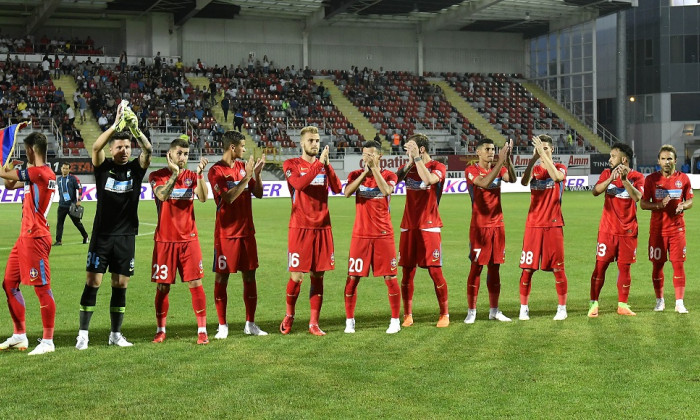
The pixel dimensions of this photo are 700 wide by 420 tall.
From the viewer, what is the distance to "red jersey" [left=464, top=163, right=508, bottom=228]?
34.3 feet

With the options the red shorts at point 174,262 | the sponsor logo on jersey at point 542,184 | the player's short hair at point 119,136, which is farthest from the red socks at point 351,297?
the player's short hair at point 119,136

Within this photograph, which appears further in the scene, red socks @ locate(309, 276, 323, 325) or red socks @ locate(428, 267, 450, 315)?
red socks @ locate(428, 267, 450, 315)

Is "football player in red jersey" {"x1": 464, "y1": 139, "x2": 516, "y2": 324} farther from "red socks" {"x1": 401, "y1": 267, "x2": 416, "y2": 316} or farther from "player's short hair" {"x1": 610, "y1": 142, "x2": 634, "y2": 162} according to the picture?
"player's short hair" {"x1": 610, "y1": 142, "x2": 634, "y2": 162}

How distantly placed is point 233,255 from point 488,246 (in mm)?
3017

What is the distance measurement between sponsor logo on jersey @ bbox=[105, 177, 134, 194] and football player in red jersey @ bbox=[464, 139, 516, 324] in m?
3.94

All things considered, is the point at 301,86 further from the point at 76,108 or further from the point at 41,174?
the point at 41,174

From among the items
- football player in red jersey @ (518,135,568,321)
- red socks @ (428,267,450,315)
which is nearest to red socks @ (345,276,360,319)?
red socks @ (428,267,450,315)

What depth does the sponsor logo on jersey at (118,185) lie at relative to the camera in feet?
28.8

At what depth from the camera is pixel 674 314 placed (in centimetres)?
1073

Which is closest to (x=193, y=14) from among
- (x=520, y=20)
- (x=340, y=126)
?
(x=340, y=126)

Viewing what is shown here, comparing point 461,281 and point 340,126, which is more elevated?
point 340,126

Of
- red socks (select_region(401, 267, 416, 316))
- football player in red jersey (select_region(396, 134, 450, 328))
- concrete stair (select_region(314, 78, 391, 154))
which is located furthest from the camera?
concrete stair (select_region(314, 78, 391, 154))

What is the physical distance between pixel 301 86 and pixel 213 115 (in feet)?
24.9

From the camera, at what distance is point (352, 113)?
54.6 m
